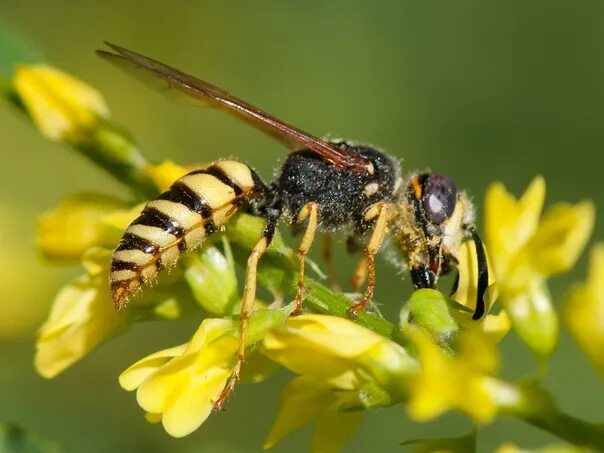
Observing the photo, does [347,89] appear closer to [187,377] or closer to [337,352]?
[187,377]

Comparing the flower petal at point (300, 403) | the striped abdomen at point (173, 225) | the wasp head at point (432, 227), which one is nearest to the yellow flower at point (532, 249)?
the flower petal at point (300, 403)

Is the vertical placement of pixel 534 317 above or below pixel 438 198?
below

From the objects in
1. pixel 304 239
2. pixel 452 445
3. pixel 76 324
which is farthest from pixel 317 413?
pixel 76 324

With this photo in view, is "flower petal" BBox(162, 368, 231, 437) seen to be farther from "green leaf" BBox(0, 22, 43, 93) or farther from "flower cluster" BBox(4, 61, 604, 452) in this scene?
"green leaf" BBox(0, 22, 43, 93)

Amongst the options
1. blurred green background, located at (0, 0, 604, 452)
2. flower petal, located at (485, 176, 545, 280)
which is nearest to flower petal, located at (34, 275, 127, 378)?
flower petal, located at (485, 176, 545, 280)

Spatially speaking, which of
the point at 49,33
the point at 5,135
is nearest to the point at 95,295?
the point at 5,135
